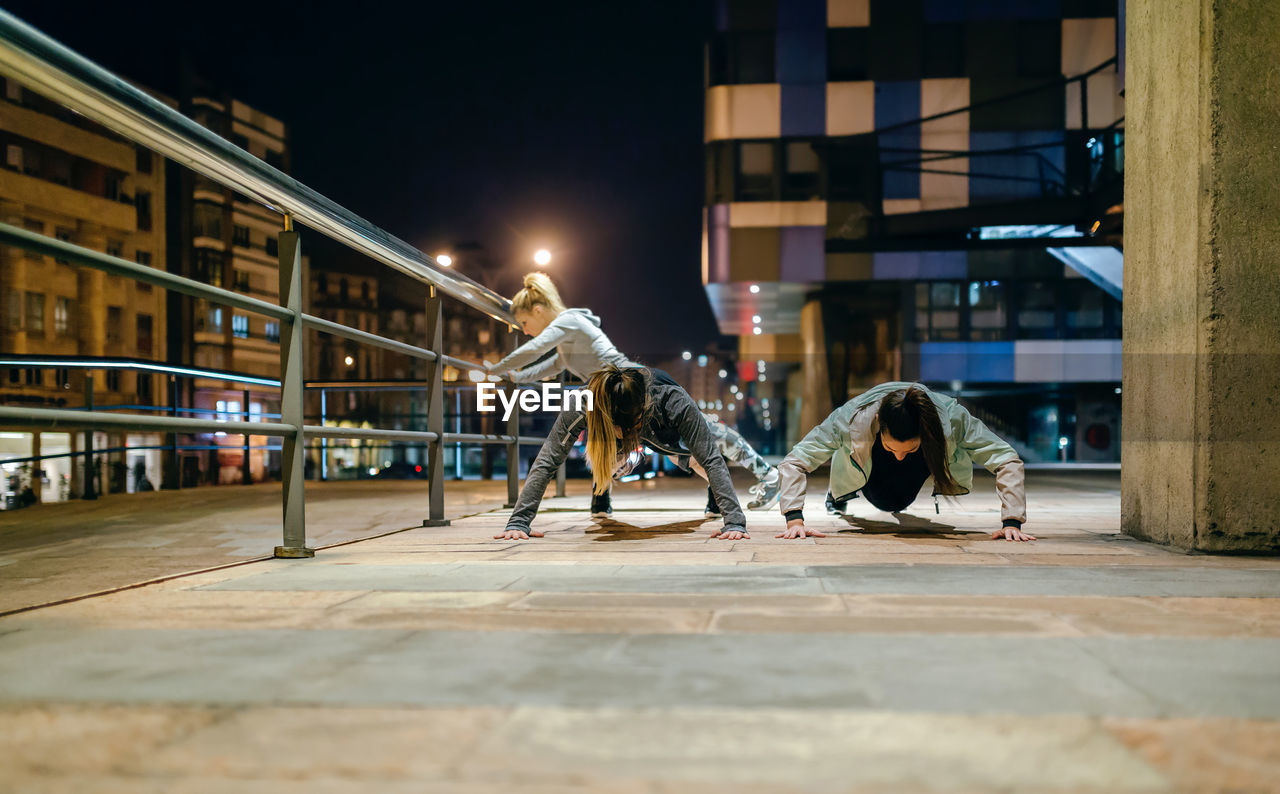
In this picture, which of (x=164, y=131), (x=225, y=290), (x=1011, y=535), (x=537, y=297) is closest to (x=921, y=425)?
(x=1011, y=535)

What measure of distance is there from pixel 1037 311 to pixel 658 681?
61.5ft

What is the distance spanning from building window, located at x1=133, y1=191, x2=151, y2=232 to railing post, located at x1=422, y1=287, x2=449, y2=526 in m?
38.4

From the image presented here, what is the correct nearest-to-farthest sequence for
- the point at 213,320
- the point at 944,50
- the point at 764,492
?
the point at 764,492 < the point at 944,50 < the point at 213,320

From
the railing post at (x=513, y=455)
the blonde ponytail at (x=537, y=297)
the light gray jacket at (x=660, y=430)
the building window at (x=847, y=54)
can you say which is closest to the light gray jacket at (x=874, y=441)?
the light gray jacket at (x=660, y=430)

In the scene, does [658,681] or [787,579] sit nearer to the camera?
[658,681]

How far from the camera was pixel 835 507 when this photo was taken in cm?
529

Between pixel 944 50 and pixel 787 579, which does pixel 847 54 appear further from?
pixel 787 579

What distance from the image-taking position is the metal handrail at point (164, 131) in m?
2.22

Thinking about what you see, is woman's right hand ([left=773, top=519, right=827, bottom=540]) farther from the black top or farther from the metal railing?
the metal railing

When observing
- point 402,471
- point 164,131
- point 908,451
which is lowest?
point 402,471

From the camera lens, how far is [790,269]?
17250 millimetres

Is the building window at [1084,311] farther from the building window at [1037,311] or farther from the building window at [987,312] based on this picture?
the building window at [987,312]

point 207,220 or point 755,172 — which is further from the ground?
point 207,220

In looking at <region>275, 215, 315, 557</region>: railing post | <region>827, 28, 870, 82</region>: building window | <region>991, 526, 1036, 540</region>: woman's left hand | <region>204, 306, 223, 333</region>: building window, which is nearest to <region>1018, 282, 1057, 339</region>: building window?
<region>827, 28, 870, 82</region>: building window
